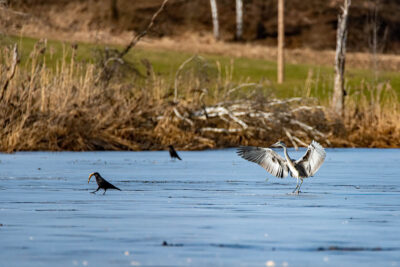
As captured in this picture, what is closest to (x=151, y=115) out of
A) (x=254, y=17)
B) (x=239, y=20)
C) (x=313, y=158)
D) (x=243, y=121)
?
(x=243, y=121)

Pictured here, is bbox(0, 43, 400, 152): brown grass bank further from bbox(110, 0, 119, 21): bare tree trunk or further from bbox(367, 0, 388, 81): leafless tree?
bbox(110, 0, 119, 21): bare tree trunk

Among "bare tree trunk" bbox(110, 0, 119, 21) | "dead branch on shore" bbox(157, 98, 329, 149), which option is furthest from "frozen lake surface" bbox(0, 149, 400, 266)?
"bare tree trunk" bbox(110, 0, 119, 21)

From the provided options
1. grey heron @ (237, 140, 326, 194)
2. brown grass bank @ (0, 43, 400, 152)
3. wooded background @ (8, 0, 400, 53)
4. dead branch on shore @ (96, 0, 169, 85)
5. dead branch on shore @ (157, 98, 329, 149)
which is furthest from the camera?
wooded background @ (8, 0, 400, 53)

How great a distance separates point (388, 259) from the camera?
A: 7.02 m

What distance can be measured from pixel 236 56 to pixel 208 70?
37.2 m

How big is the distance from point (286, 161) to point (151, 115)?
11.7 metres

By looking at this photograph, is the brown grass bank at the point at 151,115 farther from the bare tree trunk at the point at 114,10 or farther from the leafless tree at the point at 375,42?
the bare tree trunk at the point at 114,10

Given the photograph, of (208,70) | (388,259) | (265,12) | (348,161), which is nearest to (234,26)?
(265,12)


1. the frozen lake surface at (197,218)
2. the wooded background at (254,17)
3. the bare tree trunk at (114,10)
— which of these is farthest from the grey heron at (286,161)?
the bare tree trunk at (114,10)

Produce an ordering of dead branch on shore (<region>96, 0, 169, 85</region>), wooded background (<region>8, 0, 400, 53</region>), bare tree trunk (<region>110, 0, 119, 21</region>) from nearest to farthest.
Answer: dead branch on shore (<region>96, 0, 169, 85</region>) → wooded background (<region>8, 0, 400, 53</region>) → bare tree trunk (<region>110, 0, 119, 21</region>)

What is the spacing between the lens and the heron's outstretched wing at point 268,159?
519 inches

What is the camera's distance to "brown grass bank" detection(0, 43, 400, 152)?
22.7 m

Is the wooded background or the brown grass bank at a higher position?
the brown grass bank

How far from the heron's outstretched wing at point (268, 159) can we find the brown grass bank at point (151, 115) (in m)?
9.01
